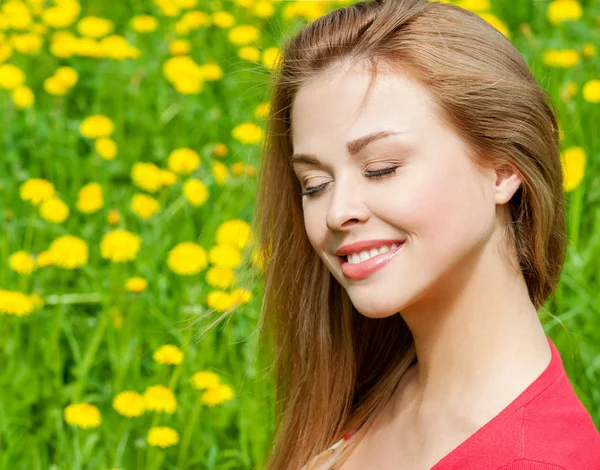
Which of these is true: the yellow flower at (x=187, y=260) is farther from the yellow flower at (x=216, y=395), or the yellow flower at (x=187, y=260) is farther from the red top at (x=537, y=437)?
the red top at (x=537, y=437)

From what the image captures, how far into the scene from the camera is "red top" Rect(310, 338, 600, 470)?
1.33 meters

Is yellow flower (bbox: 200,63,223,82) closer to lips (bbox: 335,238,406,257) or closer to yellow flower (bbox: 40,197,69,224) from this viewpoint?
yellow flower (bbox: 40,197,69,224)

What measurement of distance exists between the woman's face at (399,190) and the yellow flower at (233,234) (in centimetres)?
92

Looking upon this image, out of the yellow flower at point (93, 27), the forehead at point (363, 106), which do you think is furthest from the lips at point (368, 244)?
the yellow flower at point (93, 27)

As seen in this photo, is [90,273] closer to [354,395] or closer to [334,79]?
[354,395]

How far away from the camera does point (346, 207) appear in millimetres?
1399

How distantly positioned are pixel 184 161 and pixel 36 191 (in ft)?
1.20

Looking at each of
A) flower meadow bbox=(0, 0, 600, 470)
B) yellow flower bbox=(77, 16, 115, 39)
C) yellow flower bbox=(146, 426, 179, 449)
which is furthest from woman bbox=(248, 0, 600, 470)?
yellow flower bbox=(77, 16, 115, 39)

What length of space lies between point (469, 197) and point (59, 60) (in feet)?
7.00

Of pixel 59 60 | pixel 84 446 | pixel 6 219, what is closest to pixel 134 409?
pixel 84 446

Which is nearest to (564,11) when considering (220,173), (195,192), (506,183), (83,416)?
(220,173)

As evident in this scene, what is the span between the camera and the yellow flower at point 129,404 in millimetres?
1953

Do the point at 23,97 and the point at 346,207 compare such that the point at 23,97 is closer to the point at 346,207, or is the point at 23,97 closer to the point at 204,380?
the point at 204,380

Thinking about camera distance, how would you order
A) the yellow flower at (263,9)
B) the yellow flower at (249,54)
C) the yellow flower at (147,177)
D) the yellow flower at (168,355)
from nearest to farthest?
the yellow flower at (168,355) → the yellow flower at (147,177) → the yellow flower at (249,54) → the yellow flower at (263,9)
